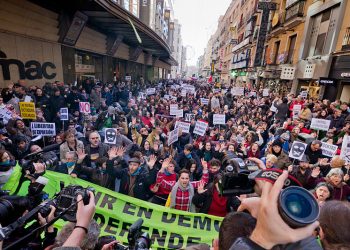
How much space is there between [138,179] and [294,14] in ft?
59.8

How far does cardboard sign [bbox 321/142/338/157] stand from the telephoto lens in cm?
575

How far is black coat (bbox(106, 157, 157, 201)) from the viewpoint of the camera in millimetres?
4453

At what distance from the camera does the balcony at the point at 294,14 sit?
54.7 ft

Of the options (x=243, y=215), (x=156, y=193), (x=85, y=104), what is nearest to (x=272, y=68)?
(x=85, y=104)

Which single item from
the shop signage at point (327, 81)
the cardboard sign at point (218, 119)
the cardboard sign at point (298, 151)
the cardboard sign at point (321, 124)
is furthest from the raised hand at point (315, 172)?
the shop signage at point (327, 81)

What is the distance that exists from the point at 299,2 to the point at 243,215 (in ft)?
64.6

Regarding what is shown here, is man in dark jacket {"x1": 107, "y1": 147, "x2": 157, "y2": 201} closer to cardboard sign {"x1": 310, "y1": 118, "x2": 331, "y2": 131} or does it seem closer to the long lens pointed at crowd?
the long lens pointed at crowd

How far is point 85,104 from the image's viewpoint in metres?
8.15

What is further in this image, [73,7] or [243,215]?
[73,7]

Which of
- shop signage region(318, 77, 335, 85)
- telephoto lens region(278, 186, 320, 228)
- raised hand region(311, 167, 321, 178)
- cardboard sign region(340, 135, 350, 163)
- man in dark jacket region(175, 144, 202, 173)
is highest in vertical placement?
shop signage region(318, 77, 335, 85)

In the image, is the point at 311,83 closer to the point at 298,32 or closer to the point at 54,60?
the point at 298,32

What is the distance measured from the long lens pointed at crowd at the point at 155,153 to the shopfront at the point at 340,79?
0.10 m

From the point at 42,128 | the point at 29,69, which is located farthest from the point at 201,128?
the point at 29,69

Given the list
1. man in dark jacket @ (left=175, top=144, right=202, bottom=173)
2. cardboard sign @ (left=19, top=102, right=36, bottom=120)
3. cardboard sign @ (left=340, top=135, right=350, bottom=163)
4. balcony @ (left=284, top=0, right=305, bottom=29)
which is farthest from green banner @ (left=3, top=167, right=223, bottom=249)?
balcony @ (left=284, top=0, right=305, bottom=29)
